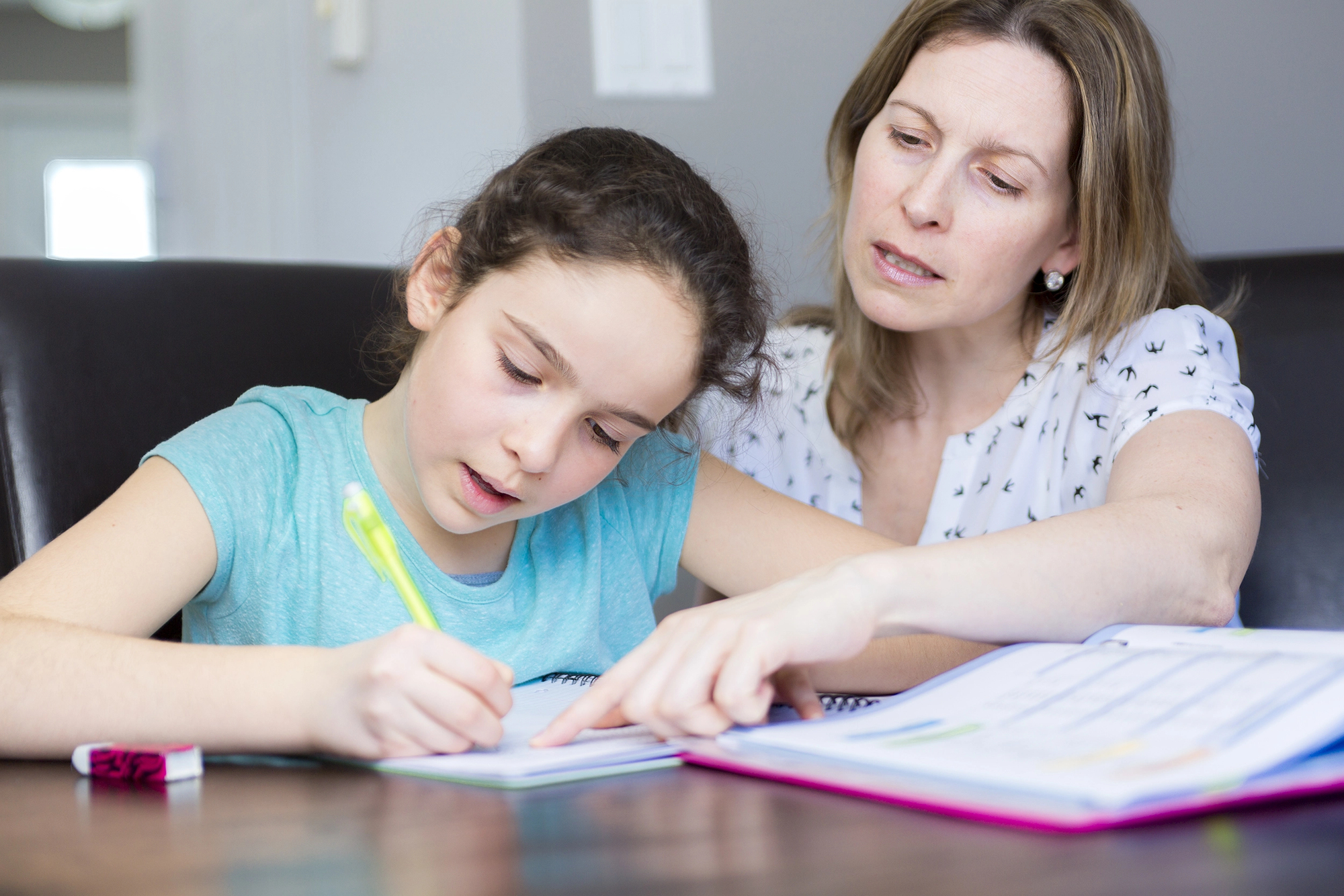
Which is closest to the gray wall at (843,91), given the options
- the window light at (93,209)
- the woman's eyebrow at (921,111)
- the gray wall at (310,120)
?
the gray wall at (310,120)

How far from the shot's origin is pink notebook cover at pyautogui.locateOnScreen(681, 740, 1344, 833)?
1.50ft

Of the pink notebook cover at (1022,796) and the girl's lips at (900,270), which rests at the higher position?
the girl's lips at (900,270)

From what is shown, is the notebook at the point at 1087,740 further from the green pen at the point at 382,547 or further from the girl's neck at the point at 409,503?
the girl's neck at the point at 409,503

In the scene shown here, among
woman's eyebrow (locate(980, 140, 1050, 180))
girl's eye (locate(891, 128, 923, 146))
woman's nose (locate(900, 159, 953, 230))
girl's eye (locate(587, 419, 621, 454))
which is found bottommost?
girl's eye (locate(587, 419, 621, 454))

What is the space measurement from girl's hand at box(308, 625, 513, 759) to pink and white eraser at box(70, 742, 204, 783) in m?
0.06

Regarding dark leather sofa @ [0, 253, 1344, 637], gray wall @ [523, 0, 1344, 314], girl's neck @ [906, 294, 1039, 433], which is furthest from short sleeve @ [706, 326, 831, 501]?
dark leather sofa @ [0, 253, 1344, 637]

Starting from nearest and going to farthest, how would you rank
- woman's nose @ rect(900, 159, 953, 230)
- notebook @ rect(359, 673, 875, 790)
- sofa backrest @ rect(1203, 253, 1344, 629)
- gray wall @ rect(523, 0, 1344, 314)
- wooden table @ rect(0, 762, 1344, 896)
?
1. wooden table @ rect(0, 762, 1344, 896)
2. notebook @ rect(359, 673, 875, 790)
3. woman's nose @ rect(900, 159, 953, 230)
4. sofa backrest @ rect(1203, 253, 1344, 629)
5. gray wall @ rect(523, 0, 1344, 314)

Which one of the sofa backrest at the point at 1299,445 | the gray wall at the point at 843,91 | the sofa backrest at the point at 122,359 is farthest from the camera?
the gray wall at the point at 843,91

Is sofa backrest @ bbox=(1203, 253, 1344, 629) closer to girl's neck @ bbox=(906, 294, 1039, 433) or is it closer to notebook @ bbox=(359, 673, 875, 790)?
girl's neck @ bbox=(906, 294, 1039, 433)

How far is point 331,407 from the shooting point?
1083 millimetres

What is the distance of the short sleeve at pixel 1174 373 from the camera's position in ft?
3.72

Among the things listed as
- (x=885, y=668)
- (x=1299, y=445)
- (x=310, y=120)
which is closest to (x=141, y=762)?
(x=885, y=668)

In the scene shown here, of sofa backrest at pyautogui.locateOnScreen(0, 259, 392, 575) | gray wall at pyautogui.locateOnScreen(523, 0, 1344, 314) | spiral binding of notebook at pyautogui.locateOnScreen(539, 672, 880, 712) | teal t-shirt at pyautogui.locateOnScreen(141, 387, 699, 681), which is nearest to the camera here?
spiral binding of notebook at pyautogui.locateOnScreen(539, 672, 880, 712)

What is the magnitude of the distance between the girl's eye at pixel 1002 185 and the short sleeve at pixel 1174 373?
0.18m
